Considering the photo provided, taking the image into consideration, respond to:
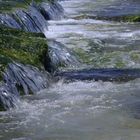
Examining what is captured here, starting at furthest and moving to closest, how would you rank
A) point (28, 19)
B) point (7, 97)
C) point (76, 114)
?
point (28, 19)
point (7, 97)
point (76, 114)

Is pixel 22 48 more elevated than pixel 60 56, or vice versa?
pixel 22 48

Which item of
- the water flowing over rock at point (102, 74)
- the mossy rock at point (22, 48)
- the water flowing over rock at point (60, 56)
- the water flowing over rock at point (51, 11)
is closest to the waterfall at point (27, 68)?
the water flowing over rock at point (60, 56)

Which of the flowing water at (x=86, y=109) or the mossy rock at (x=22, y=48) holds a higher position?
the mossy rock at (x=22, y=48)

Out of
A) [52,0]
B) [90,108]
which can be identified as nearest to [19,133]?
[90,108]

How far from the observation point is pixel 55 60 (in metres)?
13.4

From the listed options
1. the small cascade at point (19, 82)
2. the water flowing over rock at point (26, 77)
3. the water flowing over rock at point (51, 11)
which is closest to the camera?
the small cascade at point (19, 82)

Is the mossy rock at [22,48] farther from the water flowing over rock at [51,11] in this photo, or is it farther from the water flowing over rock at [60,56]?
the water flowing over rock at [51,11]

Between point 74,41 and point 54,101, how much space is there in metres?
7.40

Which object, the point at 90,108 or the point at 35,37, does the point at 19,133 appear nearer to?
the point at 90,108

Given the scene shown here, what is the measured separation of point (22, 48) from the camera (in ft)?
43.6

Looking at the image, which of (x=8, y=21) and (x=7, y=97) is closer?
(x=7, y=97)

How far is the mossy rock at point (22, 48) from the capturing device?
12.4 metres

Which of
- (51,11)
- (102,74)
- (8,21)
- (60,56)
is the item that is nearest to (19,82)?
(102,74)

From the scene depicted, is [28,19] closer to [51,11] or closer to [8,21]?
[8,21]
